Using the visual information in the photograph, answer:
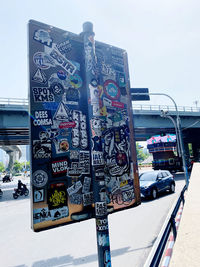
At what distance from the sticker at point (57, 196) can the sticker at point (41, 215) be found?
0.19 ft

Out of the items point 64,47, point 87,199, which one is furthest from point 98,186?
point 64,47

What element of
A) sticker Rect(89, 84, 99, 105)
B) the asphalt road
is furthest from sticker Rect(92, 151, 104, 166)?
the asphalt road

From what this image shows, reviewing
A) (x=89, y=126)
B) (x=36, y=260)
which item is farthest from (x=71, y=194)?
(x=36, y=260)

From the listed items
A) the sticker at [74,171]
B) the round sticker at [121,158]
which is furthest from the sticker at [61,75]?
the round sticker at [121,158]

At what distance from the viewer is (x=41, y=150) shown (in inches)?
73.2

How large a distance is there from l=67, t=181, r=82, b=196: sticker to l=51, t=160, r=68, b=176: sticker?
19 cm

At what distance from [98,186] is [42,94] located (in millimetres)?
1138

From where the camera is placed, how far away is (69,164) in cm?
205

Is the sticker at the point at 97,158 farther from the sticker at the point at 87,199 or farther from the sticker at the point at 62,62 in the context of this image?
the sticker at the point at 62,62

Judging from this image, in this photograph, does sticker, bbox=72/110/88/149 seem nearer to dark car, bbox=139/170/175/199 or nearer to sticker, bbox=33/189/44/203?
sticker, bbox=33/189/44/203

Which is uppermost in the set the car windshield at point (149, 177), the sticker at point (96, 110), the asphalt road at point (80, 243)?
the sticker at point (96, 110)

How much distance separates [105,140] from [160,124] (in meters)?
26.6

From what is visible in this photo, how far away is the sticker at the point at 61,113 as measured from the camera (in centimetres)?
199

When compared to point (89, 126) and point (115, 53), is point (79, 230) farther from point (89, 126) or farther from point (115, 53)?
point (115, 53)
